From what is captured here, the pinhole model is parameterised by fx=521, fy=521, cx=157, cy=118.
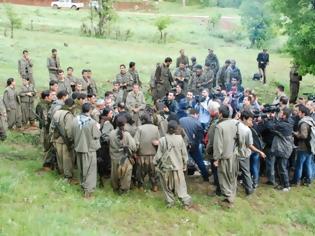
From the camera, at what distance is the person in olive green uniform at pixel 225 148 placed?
938cm

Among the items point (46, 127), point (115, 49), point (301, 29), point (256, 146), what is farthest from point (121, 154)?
point (115, 49)

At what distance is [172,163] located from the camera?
912 centimetres

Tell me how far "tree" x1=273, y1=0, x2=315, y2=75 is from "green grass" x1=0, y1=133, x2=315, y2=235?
6182 mm

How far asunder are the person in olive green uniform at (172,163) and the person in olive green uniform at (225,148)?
644 mm

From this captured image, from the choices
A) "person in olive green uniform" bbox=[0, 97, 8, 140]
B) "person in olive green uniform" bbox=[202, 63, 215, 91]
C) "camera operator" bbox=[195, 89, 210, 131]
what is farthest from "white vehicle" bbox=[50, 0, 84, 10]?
"camera operator" bbox=[195, 89, 210, 131]

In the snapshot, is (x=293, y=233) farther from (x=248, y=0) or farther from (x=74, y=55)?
(x=248, y=0)

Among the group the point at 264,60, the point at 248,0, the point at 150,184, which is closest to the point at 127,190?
the point at 150,184

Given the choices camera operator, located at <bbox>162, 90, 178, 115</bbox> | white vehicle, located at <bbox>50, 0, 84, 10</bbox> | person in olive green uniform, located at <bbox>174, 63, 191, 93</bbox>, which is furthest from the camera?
white vehicle, located at <bbox>50, 0, 84, 10</bbox>

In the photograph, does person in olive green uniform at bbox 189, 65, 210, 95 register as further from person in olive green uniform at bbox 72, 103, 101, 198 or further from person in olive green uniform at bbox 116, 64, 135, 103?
person in olive green uniform at bbox 72, 103, 101, 198

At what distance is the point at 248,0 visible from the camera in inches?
1375

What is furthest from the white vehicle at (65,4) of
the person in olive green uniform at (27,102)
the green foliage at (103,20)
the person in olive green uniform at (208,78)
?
the person in olive green uniform at (27,102)

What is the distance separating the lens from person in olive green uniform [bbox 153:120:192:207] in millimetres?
9117

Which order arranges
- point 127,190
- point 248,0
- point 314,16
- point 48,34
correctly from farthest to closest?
point 248,0 → point 48,34 → point 314,16 → point 127,190

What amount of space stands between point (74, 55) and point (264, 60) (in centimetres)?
900
